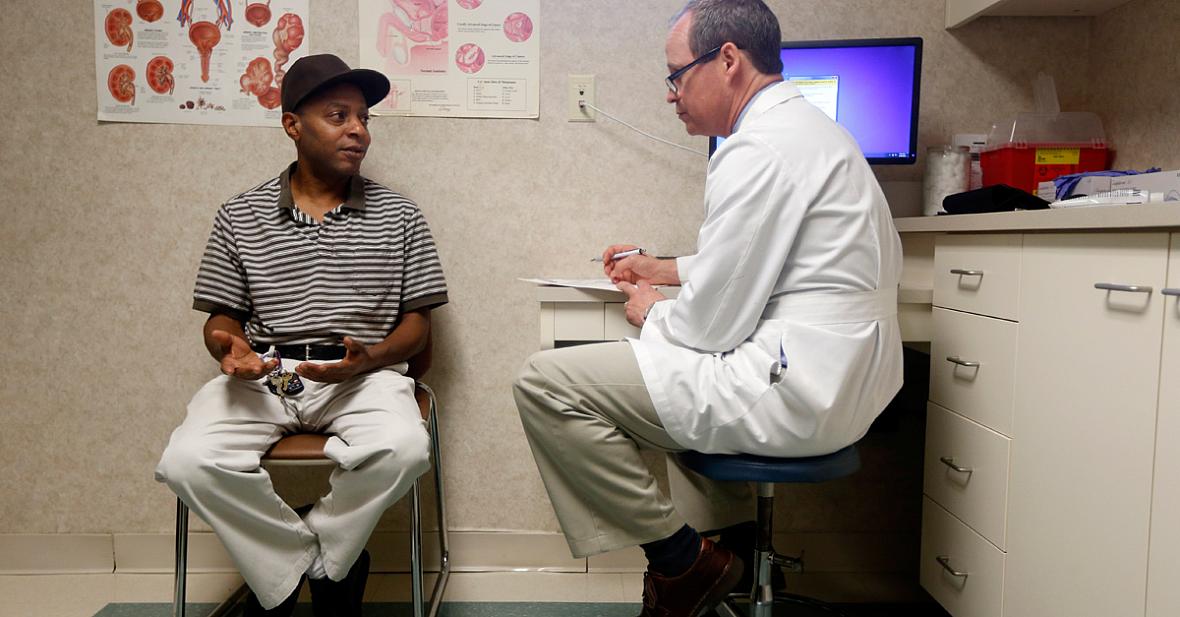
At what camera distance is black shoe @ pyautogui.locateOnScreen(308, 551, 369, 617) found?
1.59 metres

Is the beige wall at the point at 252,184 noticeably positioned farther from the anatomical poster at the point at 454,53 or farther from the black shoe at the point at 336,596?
the black shoe at the point at 336,596

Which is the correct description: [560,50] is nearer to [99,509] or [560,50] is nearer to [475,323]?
[475,323]

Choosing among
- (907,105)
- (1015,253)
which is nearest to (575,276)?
(907,105)

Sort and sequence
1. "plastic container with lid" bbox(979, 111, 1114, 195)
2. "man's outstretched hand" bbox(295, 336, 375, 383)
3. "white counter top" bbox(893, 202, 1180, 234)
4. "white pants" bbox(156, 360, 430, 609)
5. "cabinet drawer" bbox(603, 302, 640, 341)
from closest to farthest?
"white counter top" bbox(893, 202, 1180, 234), "white pants" bbox(156, 360, 430, 609), "man's outstretched hand" bbox(295, 336, 375, 383), "cabinet drawer" bbox(603, 302, 640, 341), "plastic container with lid" bbox(979, 111, 1114, 195)

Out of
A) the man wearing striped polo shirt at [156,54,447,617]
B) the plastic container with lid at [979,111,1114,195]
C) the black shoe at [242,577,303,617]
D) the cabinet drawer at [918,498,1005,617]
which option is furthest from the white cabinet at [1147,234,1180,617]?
the black shoe at [242,577,303,617]

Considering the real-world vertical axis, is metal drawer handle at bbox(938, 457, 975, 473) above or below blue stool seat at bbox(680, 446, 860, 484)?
below

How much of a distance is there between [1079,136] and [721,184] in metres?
1.23

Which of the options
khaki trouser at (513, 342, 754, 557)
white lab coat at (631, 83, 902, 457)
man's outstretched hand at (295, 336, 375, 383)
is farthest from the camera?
man's outstretched hand at (295, 336, 375, 383)

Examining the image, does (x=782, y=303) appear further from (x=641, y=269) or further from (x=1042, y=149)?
(x=1042, y=149)

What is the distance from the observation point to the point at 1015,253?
1396 mm

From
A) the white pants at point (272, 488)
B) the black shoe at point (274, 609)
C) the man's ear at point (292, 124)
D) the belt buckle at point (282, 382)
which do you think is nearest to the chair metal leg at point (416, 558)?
the white pants at point (272, 488)

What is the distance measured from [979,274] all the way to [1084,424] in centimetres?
37

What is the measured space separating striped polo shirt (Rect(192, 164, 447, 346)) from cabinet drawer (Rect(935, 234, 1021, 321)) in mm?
1088

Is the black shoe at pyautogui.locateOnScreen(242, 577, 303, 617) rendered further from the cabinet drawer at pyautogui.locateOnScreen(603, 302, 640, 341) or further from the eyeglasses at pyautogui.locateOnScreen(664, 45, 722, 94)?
the eyeglasses at pyautogui.locateOnScreen(664, 45, 722, 94)
